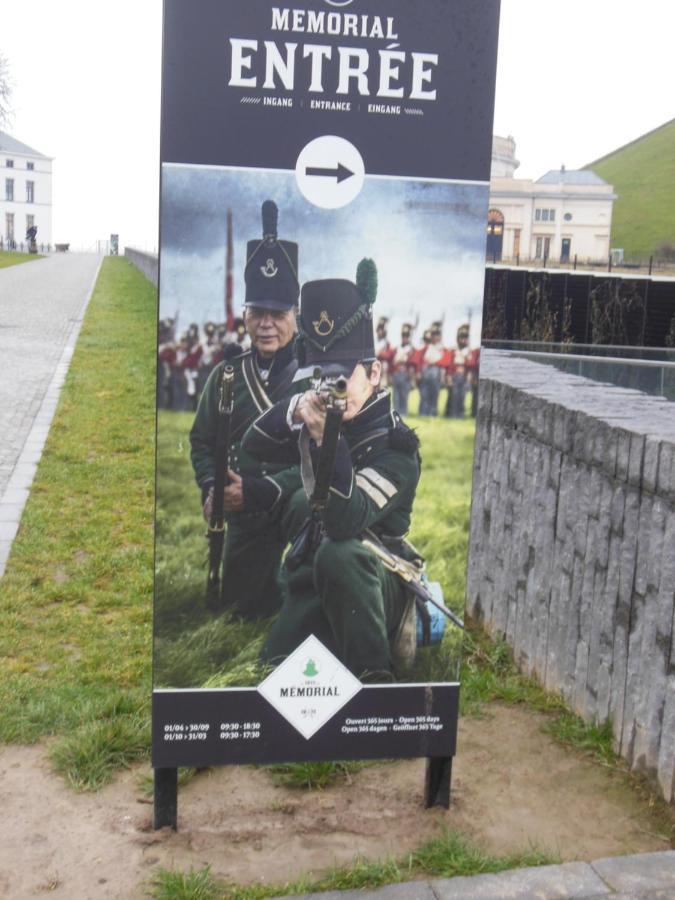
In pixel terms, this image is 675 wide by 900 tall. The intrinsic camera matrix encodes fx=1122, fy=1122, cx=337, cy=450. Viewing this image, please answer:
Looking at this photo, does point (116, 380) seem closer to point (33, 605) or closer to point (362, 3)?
point (33, 605)

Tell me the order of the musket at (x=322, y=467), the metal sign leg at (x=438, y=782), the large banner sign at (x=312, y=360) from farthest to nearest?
the metal sign leg at (x=438, y=782) < the musket at (x=322, y=467) < the large banner sign at (x=312, y=360)

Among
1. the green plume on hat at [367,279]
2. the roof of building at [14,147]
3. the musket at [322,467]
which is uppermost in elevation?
the roof of building at [14,147]

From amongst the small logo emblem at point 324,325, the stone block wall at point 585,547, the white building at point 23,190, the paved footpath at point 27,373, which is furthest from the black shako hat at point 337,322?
the white building at point 23,190

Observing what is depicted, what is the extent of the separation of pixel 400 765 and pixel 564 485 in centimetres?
149

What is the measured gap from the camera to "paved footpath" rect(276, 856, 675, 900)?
11.3 ft

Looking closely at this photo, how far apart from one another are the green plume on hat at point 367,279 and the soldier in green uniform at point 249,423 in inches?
8.1

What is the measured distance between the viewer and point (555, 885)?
3504 millimetres

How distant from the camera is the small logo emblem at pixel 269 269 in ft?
11.3

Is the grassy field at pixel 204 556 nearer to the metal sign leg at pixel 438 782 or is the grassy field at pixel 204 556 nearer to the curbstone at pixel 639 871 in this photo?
the metal sign leg at pixel 438 782

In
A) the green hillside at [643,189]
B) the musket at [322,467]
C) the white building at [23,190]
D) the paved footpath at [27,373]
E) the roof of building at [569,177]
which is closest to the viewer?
the musket at [322,467]

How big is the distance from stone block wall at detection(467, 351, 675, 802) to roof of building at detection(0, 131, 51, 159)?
12122cm

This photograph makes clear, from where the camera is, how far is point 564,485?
5121mm

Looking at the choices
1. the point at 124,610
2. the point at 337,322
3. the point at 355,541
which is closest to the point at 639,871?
the point at 355,541

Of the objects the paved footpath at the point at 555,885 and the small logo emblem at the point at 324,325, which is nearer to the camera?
the paved footpath at the point at 555,885
